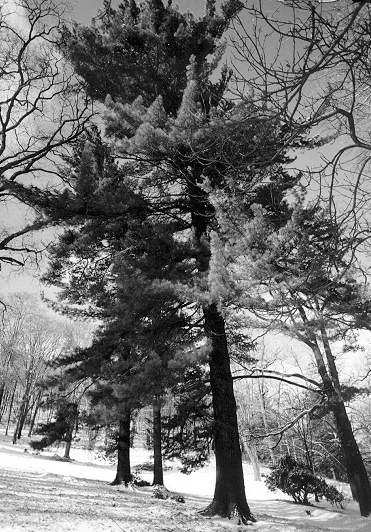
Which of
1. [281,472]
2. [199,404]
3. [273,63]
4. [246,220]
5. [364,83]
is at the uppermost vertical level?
[246,220]

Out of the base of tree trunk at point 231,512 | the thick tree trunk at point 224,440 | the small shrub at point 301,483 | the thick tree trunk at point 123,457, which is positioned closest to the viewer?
the base of tree trunk at point 231,512

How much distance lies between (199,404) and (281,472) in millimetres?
7333

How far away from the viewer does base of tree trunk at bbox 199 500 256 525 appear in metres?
6.54

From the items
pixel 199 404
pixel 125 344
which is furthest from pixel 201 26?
pixel 199 404

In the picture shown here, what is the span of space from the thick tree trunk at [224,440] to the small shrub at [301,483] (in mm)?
7456

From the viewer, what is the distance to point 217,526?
5816 millimetres

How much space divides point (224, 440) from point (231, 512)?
3.71ft

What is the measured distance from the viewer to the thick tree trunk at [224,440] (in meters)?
6.71

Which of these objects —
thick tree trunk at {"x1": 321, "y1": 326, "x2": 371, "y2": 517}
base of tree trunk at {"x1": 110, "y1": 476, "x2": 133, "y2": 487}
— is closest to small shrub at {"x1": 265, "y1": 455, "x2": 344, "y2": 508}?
thick tree trunk at {"x1": 321, "y1": 326, "x2": 371, "y2": 517}

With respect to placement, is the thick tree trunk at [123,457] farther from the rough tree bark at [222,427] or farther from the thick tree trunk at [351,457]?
the rough tree bark at [222,427]

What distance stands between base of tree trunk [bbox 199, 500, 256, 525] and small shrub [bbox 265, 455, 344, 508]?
25.1 ft

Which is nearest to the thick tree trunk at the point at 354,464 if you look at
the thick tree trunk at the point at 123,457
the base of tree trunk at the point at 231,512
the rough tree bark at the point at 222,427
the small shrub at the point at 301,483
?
the small shrub at the point at 301,483

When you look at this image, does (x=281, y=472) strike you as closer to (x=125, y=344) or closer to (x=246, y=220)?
(x=125, y=344)

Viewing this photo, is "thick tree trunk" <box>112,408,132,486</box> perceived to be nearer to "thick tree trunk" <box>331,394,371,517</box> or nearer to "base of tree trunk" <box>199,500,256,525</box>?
"thick tree trunk" <box>331,394,371,517</box>
